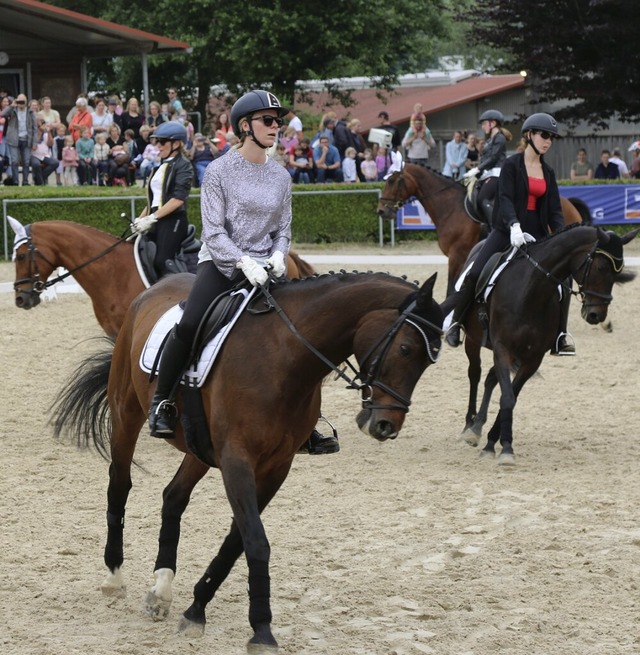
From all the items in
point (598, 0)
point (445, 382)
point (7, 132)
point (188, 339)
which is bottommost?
point (445, 382)

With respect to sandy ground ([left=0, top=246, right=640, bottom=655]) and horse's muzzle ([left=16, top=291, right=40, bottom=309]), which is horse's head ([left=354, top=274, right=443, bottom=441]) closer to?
sandy ground ([left=0, top=246, right=640, bottom=655])

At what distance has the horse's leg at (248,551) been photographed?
526cm

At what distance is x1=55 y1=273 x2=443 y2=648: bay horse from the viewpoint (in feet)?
17.0

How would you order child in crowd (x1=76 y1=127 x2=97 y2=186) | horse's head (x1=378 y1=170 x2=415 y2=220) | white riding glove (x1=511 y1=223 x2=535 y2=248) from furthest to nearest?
child in crowd (x1=76 y1=127 x2=97 y2=186)
horse's head (x1=378 y1=170 x2=415 y2=220)
white riding glove (x1=511 y1=223 x2=535 y2=248)

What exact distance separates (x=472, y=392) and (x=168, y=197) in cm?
317

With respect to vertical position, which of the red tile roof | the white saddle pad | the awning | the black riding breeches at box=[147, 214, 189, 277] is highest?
the awning

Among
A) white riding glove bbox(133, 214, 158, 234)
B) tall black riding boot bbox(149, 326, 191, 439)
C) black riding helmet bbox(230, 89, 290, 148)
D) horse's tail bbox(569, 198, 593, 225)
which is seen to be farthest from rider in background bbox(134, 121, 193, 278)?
horse's tail bbox(569, 198, 593, 225)

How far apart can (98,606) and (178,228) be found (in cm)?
495

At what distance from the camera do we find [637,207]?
2320 centimetres

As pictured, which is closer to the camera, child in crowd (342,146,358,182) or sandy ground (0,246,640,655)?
sandy ground (0,246,640,655)

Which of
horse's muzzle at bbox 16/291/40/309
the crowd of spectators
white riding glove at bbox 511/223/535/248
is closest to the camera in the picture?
white riding glove at bbox 511/223/535/248

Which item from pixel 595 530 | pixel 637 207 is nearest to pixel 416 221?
pixel 637 207

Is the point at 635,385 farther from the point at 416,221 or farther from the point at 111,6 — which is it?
the point at 111,6

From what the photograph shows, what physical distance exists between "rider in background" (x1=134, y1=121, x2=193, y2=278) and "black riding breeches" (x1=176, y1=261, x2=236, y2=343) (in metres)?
4.23
